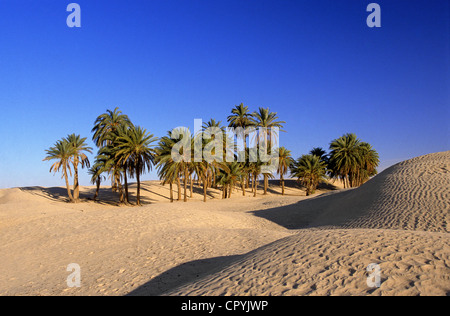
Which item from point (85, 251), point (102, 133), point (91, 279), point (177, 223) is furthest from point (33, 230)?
point (102, 133)

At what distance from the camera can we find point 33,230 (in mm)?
14938

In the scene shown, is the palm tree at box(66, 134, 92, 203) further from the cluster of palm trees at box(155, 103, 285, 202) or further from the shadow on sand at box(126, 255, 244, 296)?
the shadow on sand at box(126, 255, 244, 296)

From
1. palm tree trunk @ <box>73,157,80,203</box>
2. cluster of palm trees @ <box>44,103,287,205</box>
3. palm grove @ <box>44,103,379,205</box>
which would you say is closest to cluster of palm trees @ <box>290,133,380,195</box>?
palm grove @ <box>44,103,379,205</box>

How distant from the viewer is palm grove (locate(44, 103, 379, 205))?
32.3 meters

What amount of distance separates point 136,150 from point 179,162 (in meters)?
5.13

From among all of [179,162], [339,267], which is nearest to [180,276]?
[339,267]

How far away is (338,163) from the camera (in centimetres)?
4838

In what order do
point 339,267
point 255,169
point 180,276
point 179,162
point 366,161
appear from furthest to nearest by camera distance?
point 366,161 < point 255,169 < point 179,162 < point 180,276 < point 339,267

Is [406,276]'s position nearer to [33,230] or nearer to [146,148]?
[33,230]

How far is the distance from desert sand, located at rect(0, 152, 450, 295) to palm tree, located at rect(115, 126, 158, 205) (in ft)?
41.4

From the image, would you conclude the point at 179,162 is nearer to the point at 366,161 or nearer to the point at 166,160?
the point at 166,160

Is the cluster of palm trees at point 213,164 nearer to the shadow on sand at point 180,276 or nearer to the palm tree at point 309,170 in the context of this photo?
the palm tree at point 309,170
